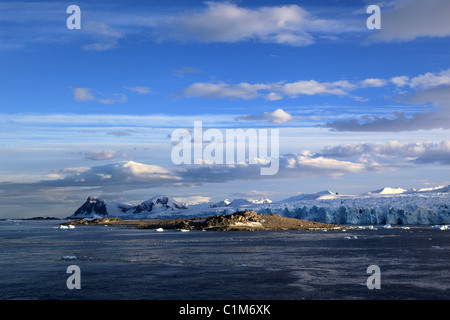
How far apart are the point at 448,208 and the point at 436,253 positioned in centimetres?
9828

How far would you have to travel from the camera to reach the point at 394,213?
129 m

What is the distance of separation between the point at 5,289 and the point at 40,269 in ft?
26.5

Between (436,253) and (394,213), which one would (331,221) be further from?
(436,253)

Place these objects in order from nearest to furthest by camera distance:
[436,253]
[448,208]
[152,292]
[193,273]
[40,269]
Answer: [152,292]
[193,273]
[40,269]
[436,253]
[448,208]

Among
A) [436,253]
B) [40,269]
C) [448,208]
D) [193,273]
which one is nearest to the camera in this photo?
[193,273]
